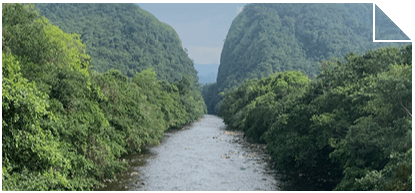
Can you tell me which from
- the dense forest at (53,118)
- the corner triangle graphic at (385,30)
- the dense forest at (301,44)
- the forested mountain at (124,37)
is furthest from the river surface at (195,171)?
the dense forest at (301,44)

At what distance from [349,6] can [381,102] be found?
190m

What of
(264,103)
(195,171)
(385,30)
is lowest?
(195,171)

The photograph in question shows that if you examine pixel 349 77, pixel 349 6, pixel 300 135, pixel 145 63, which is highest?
pixel 349 6

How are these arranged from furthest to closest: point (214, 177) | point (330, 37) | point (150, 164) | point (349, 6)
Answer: point (349, 6)
point (330, 37)
point (150, 164)
point (214, 177)

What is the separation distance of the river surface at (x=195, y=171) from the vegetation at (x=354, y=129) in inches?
101

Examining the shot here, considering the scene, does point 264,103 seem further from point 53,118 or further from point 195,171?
point 53,118

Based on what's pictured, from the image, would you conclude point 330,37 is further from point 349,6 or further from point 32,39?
point 32,39

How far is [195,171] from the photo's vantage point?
28000mm

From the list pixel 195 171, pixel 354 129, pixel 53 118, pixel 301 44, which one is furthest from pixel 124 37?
pixel 354 129

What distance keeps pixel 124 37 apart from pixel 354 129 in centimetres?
14902

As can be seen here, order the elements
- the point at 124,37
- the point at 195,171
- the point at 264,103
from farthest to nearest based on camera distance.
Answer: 1. the point at 124,37
2. the point at 264,103
3. the point at 195,171

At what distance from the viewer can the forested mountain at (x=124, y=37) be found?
136m

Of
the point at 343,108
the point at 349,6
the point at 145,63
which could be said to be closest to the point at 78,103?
the point at 343,108

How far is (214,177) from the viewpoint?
1030 inches
